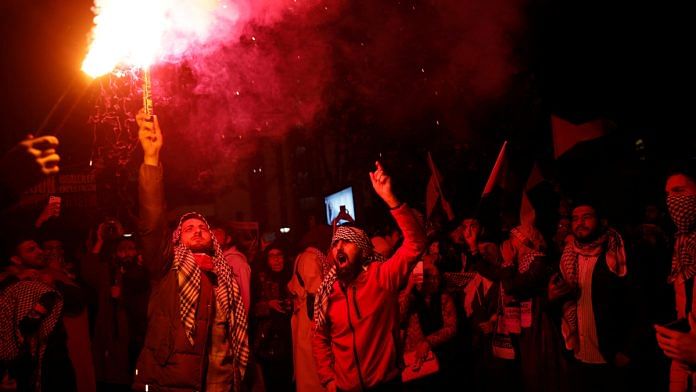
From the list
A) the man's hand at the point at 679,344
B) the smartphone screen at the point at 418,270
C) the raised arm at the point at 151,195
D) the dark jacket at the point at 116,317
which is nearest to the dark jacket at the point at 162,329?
the raised arm at the point at 151,195

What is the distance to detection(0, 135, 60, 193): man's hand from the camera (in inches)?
124

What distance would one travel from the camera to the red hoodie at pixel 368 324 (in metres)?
4.94

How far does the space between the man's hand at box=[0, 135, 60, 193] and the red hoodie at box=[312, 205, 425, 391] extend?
2.62 metres

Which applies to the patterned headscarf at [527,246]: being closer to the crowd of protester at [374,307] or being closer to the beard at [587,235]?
the crowd of protester at [374,307]

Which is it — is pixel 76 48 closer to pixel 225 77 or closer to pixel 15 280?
pixel 225 77

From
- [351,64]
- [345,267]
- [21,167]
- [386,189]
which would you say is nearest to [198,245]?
[345,267]

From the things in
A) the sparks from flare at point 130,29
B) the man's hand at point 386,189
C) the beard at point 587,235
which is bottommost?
the beard at point 587,235

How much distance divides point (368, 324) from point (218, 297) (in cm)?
133

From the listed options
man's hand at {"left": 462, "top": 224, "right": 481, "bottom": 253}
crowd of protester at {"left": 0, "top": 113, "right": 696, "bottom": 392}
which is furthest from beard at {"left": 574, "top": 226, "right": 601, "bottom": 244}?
man's hand at {"left": 462, "top": 224, "right": 481, "bottom": 253}

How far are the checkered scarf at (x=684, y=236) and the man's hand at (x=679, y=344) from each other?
2.21 ft

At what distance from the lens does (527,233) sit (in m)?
7.07

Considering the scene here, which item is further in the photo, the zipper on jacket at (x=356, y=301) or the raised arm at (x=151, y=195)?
the zipper on jacket at (x=356, y=301)

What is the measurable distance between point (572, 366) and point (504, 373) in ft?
3.24

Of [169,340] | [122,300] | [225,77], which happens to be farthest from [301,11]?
[169,340]
